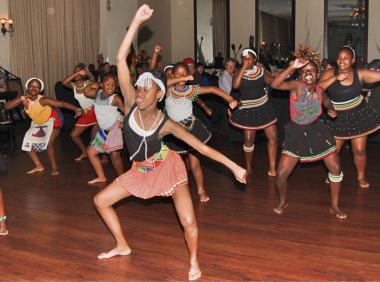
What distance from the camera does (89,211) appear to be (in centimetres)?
519

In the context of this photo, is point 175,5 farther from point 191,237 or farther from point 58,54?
point 191,237

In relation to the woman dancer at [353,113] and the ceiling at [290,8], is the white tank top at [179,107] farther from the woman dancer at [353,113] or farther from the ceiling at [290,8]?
the ceiling at [290,8]

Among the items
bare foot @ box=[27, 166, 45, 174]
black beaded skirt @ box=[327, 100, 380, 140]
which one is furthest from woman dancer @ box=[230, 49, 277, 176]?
bare foot @ box=[27, 166, 45, 174]

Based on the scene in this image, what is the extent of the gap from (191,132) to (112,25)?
998cm

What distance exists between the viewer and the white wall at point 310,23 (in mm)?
13797

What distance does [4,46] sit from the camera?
11695 mm

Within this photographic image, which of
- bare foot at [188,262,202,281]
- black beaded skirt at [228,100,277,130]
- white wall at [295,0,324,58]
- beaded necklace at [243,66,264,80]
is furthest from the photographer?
white wall at [295,0,324,58]

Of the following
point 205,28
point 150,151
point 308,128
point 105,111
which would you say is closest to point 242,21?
point 205,28

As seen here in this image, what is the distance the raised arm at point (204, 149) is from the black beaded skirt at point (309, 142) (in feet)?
5.28

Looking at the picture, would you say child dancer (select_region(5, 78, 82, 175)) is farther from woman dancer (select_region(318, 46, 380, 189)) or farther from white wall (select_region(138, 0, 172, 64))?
white wall (select_region(138, 0, 172, 64))

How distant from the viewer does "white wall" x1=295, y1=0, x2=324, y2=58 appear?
1380 cm

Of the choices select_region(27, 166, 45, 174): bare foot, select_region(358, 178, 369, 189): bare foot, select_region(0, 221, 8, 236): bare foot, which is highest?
select_region(0, 221, 8, 236): bare foot

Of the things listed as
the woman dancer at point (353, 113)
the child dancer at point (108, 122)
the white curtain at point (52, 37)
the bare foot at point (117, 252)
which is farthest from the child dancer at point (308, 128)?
the white curtain at point (52, 37)

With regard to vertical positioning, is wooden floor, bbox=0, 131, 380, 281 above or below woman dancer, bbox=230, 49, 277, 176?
below
